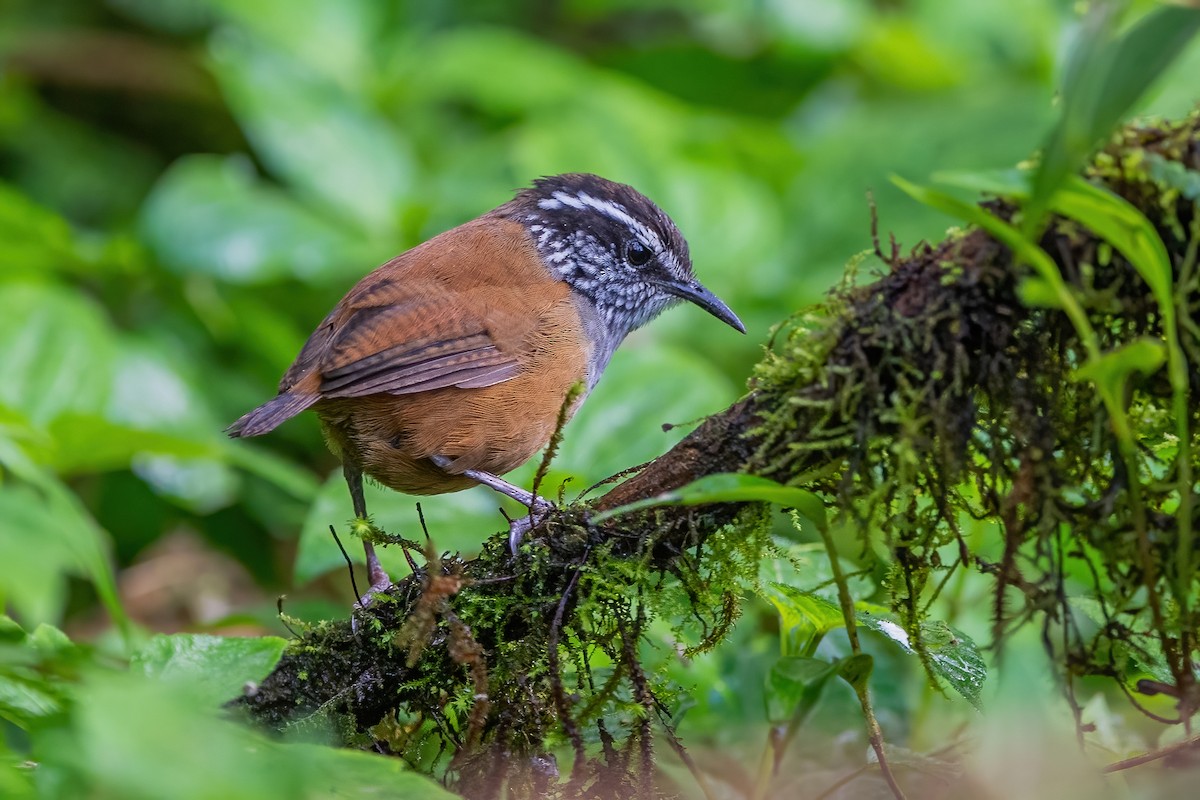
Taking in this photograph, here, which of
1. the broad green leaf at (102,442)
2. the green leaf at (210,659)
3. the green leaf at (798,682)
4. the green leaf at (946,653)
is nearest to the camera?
the green leaf at (798,682)

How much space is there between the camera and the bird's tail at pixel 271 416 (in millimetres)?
3125

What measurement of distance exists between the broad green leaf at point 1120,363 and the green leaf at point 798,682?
27.3 inches

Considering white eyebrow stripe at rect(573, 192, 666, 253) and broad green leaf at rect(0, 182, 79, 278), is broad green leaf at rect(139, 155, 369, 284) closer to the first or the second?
broad green leaf at rect(0, 182, 79, 278)

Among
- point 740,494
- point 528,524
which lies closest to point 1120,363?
point 740,494

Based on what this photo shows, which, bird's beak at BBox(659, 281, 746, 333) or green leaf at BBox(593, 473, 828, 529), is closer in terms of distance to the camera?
green leaf at BBox(593, 473, 828, 529)

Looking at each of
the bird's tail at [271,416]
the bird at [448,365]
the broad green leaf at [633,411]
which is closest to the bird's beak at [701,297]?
the bird at [448,365]

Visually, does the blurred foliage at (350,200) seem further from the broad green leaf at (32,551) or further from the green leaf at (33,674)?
the green leaf at (33,674)

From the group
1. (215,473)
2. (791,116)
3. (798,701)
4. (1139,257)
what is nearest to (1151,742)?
(798,701)

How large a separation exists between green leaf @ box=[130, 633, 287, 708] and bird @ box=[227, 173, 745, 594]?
0.91 meters

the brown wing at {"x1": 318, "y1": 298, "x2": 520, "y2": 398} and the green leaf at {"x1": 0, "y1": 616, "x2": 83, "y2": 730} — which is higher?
the brown wing at {"x1": 318, "y1": 298, "x2": 520, "y2": 398}

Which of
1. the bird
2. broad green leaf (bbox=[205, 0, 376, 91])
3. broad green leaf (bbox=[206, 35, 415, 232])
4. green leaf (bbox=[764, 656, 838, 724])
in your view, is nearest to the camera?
green leaf (bbox=[764, 656, 838, 724])

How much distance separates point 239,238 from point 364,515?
2.63 meters

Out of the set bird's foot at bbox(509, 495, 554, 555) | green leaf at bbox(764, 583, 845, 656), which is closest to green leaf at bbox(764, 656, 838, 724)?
green leaf at bbox(764, 583, 845, 656)

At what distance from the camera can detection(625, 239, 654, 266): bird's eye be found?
421 cm
